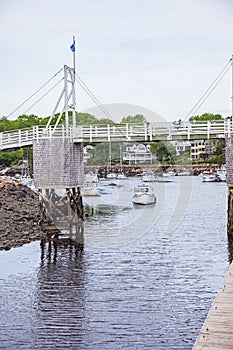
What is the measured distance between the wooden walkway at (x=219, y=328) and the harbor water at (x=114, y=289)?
2585 mm

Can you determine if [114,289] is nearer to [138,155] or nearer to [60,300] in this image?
[60,300]

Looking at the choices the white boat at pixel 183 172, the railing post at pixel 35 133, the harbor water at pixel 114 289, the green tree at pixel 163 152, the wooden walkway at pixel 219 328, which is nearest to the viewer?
the wooden walkway at pixel 219 328

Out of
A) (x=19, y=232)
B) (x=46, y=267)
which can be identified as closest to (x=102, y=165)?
(x=19, y=232)

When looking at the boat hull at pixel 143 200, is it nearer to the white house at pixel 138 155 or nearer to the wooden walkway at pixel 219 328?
the wooden walkway at pixel 219 328

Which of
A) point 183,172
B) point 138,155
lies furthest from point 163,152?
point 138,155

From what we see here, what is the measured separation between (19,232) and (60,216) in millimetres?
2860

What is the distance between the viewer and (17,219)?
44.7 meters

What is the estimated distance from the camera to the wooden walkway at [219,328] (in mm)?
13156

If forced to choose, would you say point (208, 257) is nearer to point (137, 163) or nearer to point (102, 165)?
point (102, 165)

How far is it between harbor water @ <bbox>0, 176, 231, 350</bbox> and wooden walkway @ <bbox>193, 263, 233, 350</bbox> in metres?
2.59

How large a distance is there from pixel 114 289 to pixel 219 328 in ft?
36.1

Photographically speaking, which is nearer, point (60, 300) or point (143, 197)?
point (60, 300)

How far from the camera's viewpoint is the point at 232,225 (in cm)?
3634

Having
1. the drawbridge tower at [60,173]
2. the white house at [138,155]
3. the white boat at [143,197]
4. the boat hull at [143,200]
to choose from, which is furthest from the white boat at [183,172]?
the drawbridge tower at [60,173]
